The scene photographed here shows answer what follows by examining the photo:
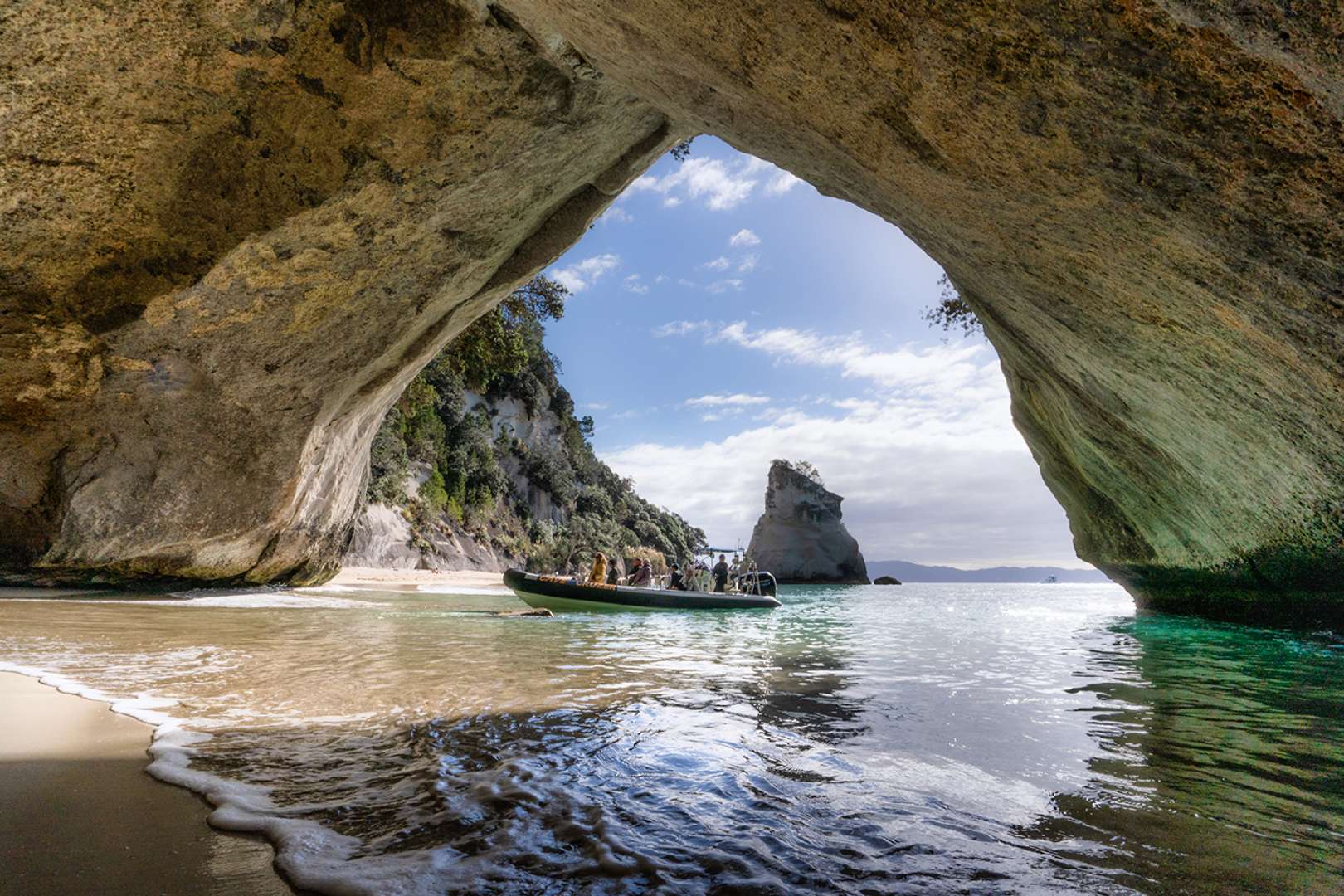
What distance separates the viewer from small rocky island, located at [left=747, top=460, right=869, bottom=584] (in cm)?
5622

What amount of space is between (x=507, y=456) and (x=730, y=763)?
3951cm

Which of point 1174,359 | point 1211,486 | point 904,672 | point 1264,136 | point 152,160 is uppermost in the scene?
point 152,160

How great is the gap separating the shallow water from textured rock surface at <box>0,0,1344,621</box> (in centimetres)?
267

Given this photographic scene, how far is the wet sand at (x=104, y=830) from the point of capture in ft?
6.93

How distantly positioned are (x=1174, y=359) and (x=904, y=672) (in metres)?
3.96

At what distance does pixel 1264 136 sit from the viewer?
3248 mm

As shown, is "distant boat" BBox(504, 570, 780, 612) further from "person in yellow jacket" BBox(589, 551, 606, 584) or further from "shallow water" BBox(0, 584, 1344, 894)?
"shallow water" BBox(0, 584, 1344, 894)

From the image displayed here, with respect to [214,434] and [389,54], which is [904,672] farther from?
Answer: [214,434]

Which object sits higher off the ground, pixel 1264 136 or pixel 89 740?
pixel 1264 136

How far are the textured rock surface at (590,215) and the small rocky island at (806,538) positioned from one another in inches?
1642

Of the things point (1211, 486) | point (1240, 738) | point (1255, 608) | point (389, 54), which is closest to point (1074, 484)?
point (1255, 608)

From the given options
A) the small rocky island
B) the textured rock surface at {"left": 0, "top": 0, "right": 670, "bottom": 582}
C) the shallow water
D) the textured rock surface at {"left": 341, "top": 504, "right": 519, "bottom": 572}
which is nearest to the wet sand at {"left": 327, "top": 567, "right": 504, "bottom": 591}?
the textured rock surface at {"left": 341, "top": 504, "right": 519, "bottom": 572}

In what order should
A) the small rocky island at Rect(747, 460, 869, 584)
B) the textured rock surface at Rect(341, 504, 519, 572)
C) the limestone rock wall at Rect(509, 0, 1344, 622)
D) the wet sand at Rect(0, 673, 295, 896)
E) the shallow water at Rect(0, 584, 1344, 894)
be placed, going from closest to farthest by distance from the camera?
the wet sand at Rect(0, 673, 295, 896) < the shallow water at Rect(0, 584, 1344, 894) < the limestone rock wall at Rect(509, 0, 1344, 622) < the textured rock surface at Rect(341, 504, 519, 572) < the small rocky island at Rect(747, 460, 869, 584)

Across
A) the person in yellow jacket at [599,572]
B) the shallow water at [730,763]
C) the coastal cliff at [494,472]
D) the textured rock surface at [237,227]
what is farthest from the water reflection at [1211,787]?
the coastal cliff at [494,472]
